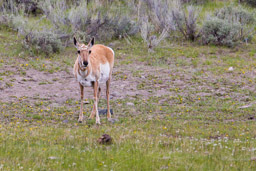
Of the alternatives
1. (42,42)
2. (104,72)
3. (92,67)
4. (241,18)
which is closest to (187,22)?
(241,18)

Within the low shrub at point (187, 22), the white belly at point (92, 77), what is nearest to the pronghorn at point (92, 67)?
the white belly at point (92, 77)

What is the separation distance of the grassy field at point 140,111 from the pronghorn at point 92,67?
0.84 meters

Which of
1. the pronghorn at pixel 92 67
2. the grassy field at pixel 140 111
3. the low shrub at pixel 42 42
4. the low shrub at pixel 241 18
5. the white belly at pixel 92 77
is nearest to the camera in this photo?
the grassy field at pixel 140 111

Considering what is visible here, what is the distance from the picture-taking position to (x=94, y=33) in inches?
780

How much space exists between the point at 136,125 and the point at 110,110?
63.6 inches

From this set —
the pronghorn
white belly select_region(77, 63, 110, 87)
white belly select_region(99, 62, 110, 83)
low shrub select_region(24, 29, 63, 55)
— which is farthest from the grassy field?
white belly select_region(99, 62, 110, 83)

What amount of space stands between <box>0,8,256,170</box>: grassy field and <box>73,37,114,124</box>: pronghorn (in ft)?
2.77

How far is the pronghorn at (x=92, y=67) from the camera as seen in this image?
28.7ft

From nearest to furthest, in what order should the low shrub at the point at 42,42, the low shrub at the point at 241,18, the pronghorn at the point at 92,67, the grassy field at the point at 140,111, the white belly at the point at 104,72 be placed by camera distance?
1. the grassy field at the point at 140,111
2. the pronghorn at the point at 92,67
3. the white belly at the point at 104,72
4. the low shrub at the point at 42,42
5. the low shrub at the point at 241,18

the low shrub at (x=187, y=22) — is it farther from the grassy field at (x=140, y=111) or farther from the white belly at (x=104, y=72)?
the white belly at (x=104, y=72)

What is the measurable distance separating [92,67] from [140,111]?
7.37 ft

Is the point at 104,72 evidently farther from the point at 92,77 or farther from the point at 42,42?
the point at 42,42

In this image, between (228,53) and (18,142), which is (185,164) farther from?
(228,53)

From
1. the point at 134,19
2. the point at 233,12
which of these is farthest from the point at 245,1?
the point at 134,19
